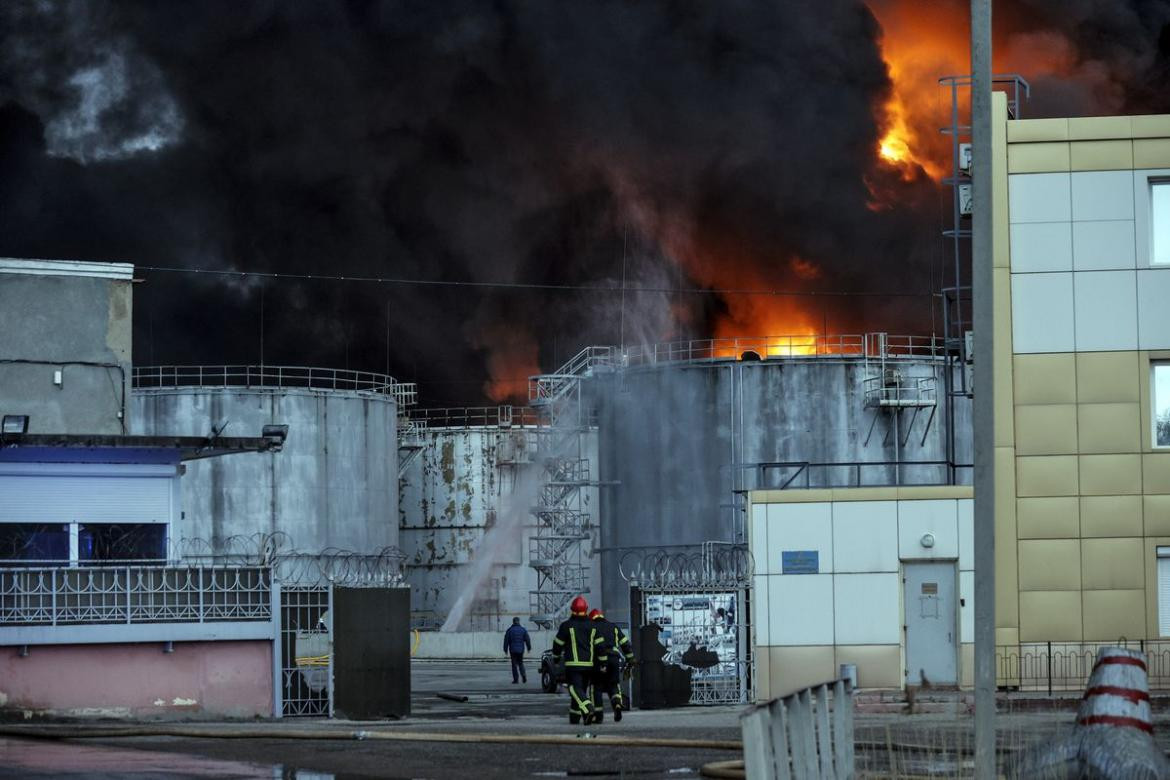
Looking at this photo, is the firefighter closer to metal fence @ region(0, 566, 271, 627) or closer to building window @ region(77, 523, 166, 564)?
metal fence @ region(0, 566, 271, 627)

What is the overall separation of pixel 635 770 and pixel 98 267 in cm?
2034

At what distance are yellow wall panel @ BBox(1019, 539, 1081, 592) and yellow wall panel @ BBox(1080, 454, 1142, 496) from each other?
40.6 inches

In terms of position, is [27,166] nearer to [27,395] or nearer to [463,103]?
[463,103]

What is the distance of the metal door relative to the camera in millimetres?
33375

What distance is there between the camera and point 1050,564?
3209 centimetres

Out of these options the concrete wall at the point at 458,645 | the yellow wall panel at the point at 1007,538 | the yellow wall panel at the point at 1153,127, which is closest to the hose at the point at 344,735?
the yellow wall panel at the point at 1007,538

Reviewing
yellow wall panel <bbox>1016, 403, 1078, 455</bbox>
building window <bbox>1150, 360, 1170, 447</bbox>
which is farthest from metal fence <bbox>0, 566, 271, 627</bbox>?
building window <bbox>1150, 360, 1170, 447</bbox>

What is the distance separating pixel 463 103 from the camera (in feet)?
257

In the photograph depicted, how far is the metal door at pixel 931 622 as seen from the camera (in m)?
33.4

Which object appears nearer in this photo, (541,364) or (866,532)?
(866,532)

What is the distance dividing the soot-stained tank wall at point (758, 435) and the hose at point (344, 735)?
25.6 meters

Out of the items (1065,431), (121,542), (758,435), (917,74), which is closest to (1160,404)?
(1065,431)

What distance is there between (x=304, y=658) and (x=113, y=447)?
16.4 ft

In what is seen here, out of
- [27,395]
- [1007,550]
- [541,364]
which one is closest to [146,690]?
[27,395]
